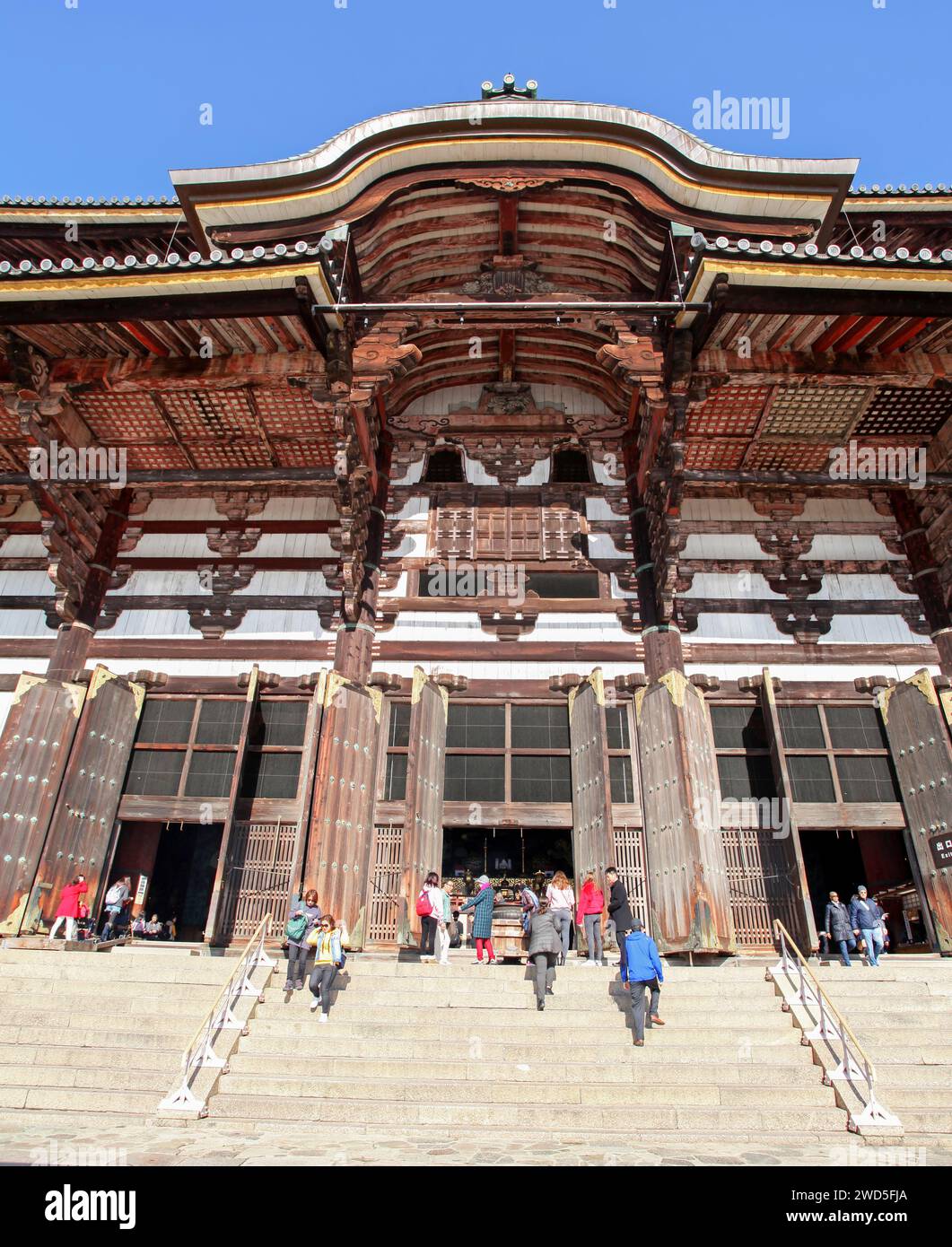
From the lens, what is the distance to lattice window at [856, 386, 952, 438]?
12500 millimetres

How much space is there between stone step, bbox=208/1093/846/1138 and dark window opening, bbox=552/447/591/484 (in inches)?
437

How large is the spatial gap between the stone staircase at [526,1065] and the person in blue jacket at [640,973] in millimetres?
217

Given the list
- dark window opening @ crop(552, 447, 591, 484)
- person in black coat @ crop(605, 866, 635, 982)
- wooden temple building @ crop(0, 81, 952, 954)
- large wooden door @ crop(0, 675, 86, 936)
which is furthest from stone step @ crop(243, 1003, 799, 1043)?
dark window opening @ crop(552, 447, 591, 484)

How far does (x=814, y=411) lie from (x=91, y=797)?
12.9 m

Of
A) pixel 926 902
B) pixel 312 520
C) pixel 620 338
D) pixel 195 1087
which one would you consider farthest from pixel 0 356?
pixel 926 902

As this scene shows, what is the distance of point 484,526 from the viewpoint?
1442cm

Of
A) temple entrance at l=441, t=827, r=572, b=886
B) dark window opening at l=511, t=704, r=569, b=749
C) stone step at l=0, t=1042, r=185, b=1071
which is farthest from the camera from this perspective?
temple entrance at l=441, t=827, r=572, b=886

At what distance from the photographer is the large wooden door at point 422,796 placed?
1090cm

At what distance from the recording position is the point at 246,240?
13602 millimetres

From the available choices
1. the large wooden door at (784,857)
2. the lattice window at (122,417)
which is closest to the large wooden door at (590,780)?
the large wooden door at (784,857)

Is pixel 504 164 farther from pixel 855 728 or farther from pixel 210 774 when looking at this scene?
pixel 210 774

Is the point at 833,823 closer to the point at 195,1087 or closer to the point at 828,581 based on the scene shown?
the point at 828,581

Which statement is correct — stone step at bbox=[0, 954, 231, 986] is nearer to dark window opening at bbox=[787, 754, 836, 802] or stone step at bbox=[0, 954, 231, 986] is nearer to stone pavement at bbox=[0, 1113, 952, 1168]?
stone pavement at bbox=[0, 1113, 952, 1168]
